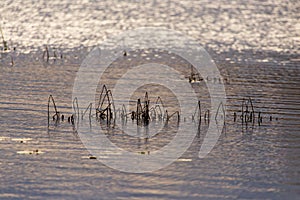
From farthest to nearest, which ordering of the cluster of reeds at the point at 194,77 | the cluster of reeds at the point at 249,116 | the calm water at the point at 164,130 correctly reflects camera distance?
the cluster of reeds at the point at 194,77 < the cluster of reeds at the point at 249,116 < the calm water at the point at 164,130

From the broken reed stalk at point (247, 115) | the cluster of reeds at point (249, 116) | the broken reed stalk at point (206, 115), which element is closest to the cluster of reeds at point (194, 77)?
the broken reed stalk at point (247, 115)

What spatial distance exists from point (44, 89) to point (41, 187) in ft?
23.6

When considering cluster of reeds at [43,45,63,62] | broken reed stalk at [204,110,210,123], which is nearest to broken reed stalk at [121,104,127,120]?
broken reed stalk at [204,110,210,123]

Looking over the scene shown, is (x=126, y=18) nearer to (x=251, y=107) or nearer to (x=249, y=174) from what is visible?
(x=251, y=107)

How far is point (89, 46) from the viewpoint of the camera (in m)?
25.0

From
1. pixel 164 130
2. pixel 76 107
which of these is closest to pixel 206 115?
pixel 164 130

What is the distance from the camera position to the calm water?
9.45 metres

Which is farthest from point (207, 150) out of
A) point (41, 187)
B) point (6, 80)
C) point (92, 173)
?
point (6, 80)

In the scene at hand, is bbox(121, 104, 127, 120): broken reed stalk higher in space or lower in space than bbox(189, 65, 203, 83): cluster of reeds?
lower

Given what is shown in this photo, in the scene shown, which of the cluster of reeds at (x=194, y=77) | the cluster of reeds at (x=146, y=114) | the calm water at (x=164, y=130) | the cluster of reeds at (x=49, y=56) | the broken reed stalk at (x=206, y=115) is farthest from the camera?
the cluster of reeds at (x=49, y=56)

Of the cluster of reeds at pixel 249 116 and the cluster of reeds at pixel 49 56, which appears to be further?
the cluster of reeds at pixel 49 56

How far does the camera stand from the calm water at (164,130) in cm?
945

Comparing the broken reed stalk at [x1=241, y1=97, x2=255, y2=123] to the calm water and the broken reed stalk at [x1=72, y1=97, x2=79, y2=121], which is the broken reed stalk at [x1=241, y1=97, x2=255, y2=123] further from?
the broken reed stalk at [x1=72, y1=97, x2=79, y2=121]

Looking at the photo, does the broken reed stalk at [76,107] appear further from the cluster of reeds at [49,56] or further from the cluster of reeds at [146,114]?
the cluster of reeds at [49,56]
